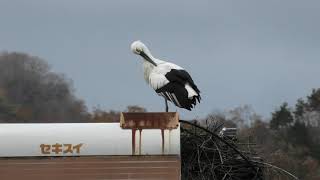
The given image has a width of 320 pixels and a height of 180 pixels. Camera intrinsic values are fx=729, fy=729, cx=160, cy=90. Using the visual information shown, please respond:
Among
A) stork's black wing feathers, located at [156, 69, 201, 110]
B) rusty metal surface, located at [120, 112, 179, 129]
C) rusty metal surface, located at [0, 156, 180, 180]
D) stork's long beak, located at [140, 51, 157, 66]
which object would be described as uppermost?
stork's long beak, located at [140, 51, 157, 66]

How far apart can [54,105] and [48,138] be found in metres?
5.96

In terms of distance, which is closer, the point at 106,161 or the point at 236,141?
the point at 106,161

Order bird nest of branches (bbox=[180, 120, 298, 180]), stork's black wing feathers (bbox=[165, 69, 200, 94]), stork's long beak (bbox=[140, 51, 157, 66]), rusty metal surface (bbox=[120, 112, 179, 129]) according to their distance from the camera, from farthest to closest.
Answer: stork's long beak (bbox=[140, 51, 157, 66])
stork's black wing feathers (bbox=[165, 69, 200, 94])
bird nest of branches (bbox=[180, 120, 298, 180])
rusty metal surface (bbox=[120, 112, 179, 129])

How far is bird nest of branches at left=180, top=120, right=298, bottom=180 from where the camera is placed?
6062mm

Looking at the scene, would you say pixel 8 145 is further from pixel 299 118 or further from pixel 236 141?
pixel 299 118

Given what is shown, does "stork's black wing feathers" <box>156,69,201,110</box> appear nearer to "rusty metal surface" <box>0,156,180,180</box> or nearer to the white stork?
the white stork

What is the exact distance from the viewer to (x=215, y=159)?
243 inches

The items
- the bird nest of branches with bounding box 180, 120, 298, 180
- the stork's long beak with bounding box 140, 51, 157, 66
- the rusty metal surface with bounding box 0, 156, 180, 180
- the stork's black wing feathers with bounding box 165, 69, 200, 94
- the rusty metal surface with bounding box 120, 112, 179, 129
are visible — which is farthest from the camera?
the stork's long beak with bounding box 140, 51, 157, 66

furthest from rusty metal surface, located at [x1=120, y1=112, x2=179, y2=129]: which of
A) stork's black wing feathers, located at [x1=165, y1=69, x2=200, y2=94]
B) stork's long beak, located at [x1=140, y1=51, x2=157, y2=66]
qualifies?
stork's long beak, located at [x1=140, y1=51, x2=157, y2=66]

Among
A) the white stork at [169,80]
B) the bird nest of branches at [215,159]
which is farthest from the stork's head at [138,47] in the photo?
the bird nest of branches at [215,159]

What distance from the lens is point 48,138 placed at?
5.57m

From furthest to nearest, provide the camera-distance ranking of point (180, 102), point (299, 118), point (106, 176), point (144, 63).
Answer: point (299, 118), point (144, 63), point (180, 102), point (106, 176)

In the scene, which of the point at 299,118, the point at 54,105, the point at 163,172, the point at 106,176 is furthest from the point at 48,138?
the point at 299,118

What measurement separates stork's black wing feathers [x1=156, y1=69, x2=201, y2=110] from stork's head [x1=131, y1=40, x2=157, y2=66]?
0.38 metres
